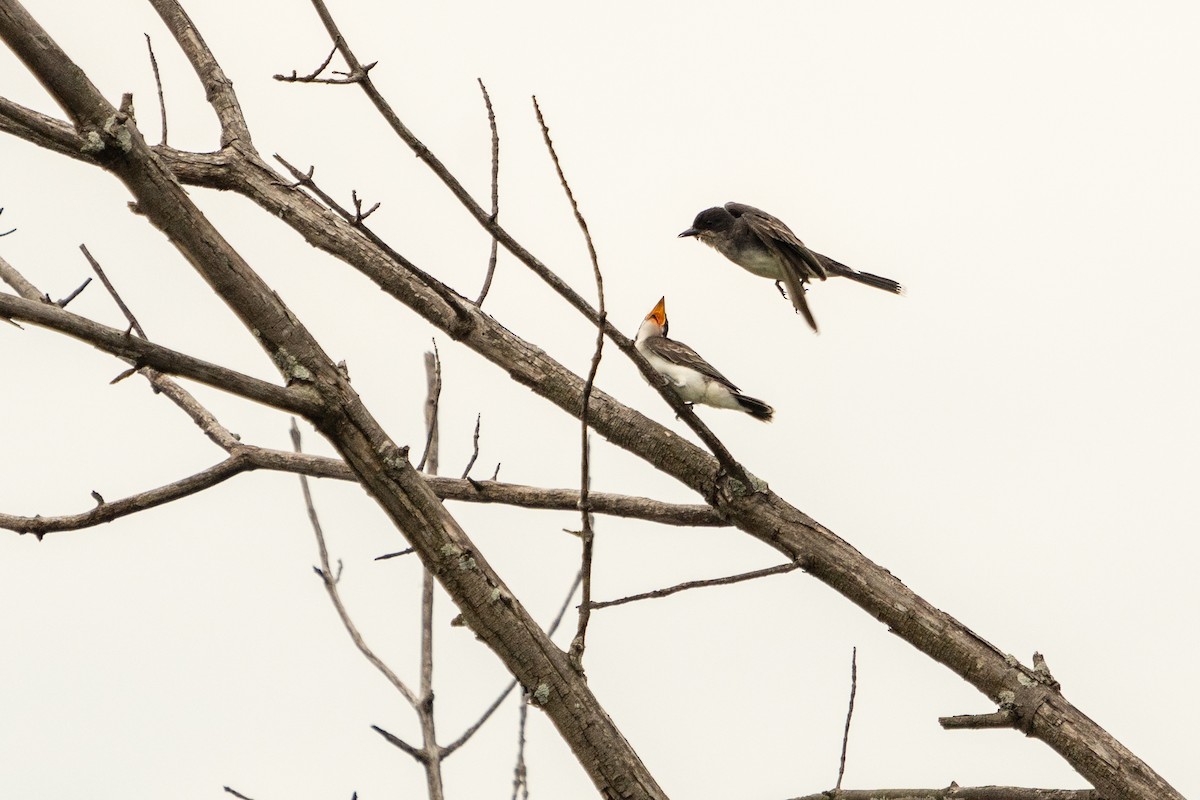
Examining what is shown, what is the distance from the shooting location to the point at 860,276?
6418 mm

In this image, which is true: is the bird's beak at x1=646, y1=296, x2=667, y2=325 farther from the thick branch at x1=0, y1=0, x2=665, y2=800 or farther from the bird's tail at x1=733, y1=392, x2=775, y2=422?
the thick branch at x1=0, y1=0, x2=665, y2=800

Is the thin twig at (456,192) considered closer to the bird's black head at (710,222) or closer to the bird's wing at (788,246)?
the bird's wing at (788,246)

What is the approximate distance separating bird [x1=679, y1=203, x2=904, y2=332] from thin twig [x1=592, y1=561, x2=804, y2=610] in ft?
3.37

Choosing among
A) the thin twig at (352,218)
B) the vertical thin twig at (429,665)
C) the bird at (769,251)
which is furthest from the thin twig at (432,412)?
the bird at (769,251)

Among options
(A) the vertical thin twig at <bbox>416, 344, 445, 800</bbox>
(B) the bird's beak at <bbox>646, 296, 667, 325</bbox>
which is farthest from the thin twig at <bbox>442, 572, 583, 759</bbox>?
(B) the bird's beak at <bbox>646, 296, 667, 325</bbox>

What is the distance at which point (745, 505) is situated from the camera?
496 centimetres

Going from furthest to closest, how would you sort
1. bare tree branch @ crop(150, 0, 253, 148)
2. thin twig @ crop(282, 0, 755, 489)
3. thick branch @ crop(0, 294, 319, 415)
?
1. bare tree branch @ crop(150, 0, 253, 148)
2. thin twig @ crop(282, 0, 755, 489)
3. thick branch @ crop(0, 294, 319, 415)

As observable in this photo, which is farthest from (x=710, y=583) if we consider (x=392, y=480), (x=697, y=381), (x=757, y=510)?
(x=697, y=381)

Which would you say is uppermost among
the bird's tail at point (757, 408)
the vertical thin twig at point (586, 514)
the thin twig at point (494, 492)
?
the bird's tail at point (757, 408)

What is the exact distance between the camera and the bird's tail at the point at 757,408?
6.71 m

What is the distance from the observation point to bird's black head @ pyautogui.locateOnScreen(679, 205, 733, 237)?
6668 mm

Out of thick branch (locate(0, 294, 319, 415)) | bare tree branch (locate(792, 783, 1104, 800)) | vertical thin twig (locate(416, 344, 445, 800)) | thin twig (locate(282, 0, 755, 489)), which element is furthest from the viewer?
vertical thin twig (locate(416, 344, 445, 800))

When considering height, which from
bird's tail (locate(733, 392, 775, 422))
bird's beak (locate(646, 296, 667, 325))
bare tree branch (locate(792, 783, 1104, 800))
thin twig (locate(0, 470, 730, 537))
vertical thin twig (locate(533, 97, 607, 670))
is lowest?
bare tree branch (locate(792, 783, 1104, 800))

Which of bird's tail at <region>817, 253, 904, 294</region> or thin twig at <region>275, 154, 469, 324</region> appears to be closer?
thin twig at <region>275, 154, 469, 324</region>
